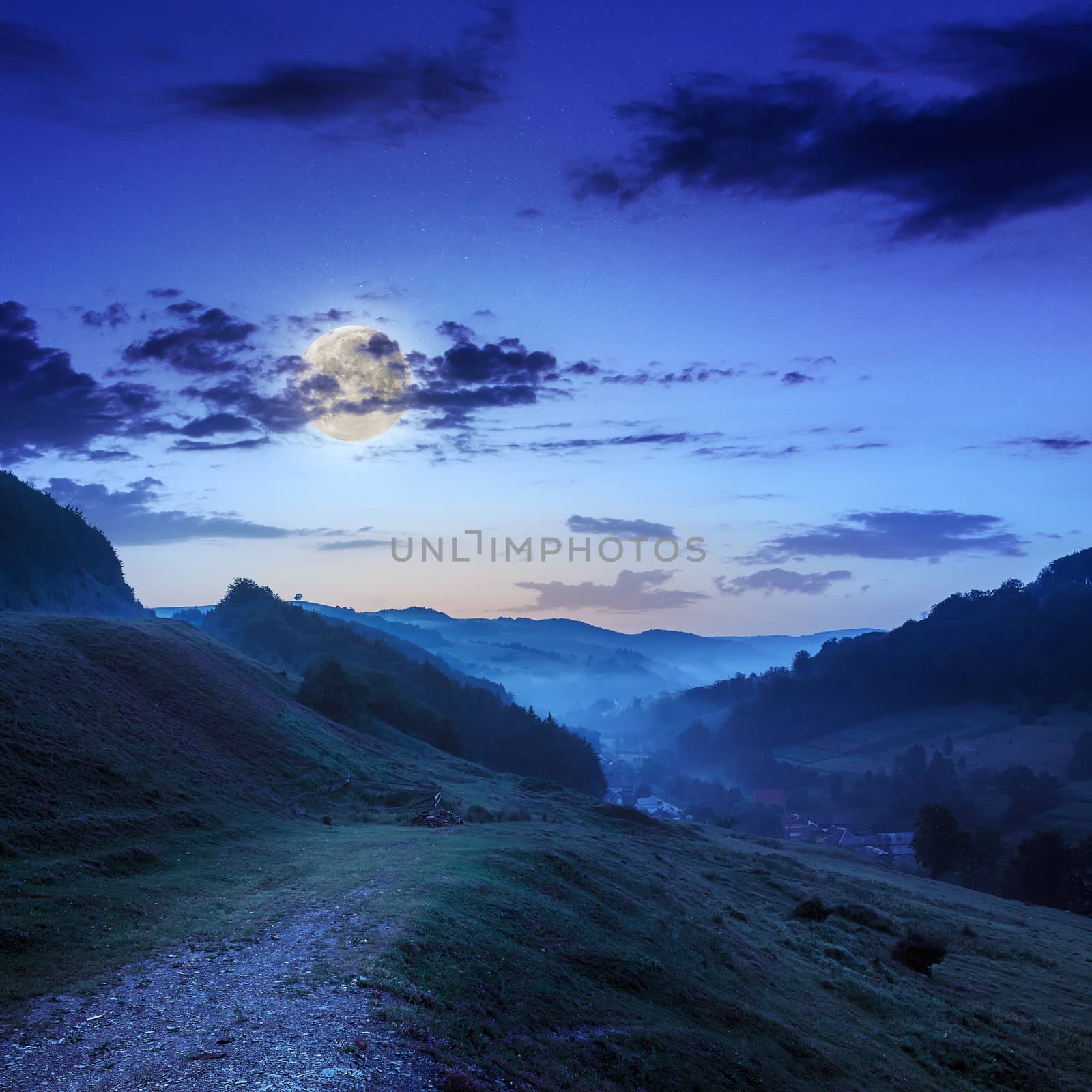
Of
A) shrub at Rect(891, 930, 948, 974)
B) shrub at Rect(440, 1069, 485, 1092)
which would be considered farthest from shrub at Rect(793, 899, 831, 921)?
shrub at Rect(440, 1069, 485, 1092)

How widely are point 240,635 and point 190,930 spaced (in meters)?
121

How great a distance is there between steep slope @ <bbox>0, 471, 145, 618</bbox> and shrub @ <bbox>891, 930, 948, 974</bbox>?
302ft

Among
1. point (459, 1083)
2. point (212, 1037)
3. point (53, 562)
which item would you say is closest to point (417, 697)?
point (53, 562)

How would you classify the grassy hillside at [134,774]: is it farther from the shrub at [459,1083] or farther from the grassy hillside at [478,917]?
the shrub at [459,1083]

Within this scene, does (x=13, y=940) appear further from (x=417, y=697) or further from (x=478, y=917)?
(x=417, y=697)

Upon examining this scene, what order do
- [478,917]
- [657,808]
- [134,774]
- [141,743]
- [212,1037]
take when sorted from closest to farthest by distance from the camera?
[212,1037], [478,917], [134,774], [141,743], [657,808]

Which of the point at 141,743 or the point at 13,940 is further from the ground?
the point at 141,743

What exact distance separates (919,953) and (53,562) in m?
111

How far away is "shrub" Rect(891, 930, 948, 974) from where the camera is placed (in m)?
34.0

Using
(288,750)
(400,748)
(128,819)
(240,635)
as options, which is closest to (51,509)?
(240,635)

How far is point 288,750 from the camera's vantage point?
4784 centimetres

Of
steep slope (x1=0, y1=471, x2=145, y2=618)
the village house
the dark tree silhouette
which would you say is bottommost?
the village house

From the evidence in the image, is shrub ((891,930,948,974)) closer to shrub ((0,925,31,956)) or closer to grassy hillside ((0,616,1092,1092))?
grassy hillside ((0,616,1092,1092))

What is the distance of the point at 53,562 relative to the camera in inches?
4043
